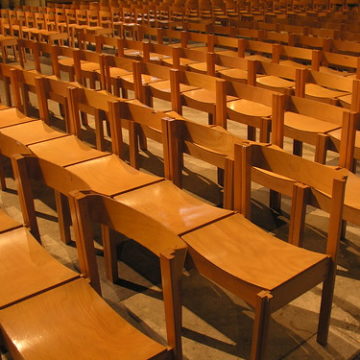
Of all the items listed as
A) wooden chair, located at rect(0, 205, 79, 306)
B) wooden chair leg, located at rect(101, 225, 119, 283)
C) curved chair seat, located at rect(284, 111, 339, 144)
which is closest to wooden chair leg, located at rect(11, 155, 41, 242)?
wooden chair, located at rect(0, 205, 79, 306)

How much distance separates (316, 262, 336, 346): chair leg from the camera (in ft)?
6.73

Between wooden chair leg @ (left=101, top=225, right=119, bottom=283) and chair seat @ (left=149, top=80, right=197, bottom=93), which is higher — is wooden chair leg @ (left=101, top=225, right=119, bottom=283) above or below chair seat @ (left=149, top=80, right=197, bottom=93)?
below

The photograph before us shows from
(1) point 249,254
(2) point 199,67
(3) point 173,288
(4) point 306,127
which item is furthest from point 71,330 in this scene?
(2) point 199,67

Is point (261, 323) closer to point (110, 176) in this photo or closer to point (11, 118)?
point (110, 176)

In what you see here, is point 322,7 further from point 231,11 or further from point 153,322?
point 153,322

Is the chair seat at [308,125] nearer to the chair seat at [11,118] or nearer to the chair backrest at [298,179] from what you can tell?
the chair backrest at [298,179]

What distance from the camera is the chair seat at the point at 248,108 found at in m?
3.73

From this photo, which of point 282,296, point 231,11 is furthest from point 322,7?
point 282,296

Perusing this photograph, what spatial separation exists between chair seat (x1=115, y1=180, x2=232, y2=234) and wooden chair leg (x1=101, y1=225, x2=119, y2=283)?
0.19 metres

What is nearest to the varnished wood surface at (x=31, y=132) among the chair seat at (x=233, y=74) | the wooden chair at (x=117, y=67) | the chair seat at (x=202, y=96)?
the wooden chair at (x=117, y=67)

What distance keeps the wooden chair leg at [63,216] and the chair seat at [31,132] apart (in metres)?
0.65

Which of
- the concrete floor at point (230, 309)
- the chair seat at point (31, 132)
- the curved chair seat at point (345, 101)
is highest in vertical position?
the curved chair seat at point (345, 101)

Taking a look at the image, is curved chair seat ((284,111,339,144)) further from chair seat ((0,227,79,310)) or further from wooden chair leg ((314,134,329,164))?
chair seat ((0,227,79,310))

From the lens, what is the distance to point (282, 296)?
1.86 meters
